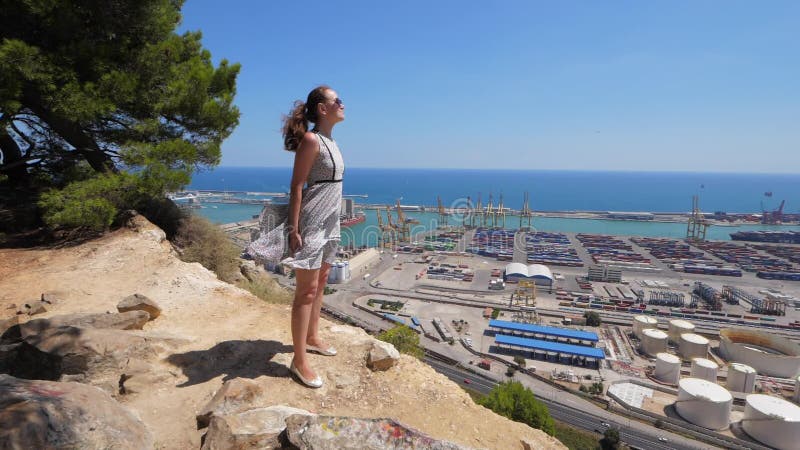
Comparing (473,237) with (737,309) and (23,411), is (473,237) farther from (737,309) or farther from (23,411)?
(23,411)

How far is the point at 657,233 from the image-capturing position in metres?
37.9

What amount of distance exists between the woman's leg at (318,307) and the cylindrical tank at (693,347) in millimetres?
14446

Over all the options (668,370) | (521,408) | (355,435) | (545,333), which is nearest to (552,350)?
(545,333)

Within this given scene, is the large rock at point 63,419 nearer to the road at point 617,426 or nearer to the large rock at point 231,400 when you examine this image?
the large rock at point 231,400

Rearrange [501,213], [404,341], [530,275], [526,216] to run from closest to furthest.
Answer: [404,341] → [530,275] → [501,213] → [526,216]

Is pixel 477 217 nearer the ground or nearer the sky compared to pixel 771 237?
nearer the sky

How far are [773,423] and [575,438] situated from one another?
14.3 feet

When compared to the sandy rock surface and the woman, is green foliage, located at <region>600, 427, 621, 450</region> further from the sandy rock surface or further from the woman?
the woman

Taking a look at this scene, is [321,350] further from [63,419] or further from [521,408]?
[521,408]

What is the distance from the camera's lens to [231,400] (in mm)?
1438

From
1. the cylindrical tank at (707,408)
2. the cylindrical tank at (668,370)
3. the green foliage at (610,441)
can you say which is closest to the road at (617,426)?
the green foliage at (610,441)

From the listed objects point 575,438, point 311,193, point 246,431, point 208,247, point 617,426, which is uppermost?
point 311,193

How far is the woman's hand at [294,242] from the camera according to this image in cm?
151

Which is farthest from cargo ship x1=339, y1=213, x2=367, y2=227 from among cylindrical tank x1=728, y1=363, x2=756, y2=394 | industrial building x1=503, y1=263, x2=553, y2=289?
cylindrical tank x1=728, y1=363, x2=756, y2=394
